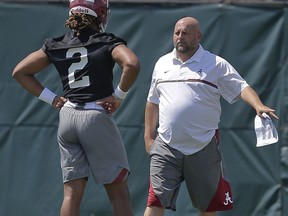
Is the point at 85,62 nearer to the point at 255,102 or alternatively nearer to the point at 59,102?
the point at 59,102

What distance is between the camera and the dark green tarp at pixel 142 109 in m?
8.09

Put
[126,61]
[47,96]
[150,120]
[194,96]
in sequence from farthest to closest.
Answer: [150,120] < [194,96] < [47,96] < [126,61]

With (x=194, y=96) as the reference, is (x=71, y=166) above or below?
below

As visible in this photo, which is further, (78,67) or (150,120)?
(150,120)

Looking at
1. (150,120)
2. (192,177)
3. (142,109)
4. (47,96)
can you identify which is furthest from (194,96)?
(142,109)

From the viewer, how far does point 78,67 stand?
6098 millimetres

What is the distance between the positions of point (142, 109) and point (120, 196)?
2.17 m

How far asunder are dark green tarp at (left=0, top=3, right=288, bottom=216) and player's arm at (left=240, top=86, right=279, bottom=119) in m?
1.39

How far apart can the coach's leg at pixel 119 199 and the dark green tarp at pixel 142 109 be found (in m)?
2.02

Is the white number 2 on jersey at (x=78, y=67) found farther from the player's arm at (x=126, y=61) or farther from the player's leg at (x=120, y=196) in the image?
the player's leg at (x=120, y=196)

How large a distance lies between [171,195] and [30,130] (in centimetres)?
198

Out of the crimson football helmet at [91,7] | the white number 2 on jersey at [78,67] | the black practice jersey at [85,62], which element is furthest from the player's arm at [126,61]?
the crimson football helmet at [91,7]

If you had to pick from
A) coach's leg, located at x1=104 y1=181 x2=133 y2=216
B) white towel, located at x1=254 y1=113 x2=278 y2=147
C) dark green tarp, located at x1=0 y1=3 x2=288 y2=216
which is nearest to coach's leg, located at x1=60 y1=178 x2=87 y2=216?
coach's leg, located at x1=104 y1=181 x2=133 y2=216

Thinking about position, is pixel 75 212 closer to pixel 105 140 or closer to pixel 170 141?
pixel 105 140
